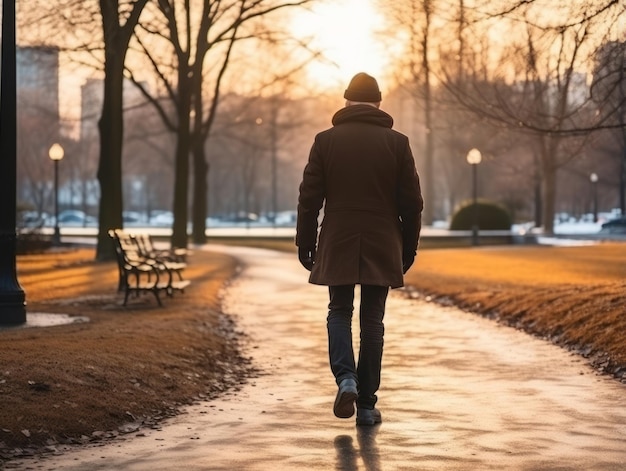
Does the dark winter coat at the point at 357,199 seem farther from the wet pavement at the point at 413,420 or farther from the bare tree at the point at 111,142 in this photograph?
the bare tree at the point at 111,142

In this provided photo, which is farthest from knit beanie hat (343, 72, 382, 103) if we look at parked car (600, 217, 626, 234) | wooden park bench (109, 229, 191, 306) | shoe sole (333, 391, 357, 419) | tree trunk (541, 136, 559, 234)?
parked car (600, 217, 626, 234)

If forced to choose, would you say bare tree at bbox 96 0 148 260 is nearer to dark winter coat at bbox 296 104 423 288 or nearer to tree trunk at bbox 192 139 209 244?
tree trunk at bbox 192 139 209 244

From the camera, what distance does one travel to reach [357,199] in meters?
8.16

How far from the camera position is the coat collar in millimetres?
8250

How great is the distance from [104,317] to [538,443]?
391 inches

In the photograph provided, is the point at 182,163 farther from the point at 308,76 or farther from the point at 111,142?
the point at 111,142

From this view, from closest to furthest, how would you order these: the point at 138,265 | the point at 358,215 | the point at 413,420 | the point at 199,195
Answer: the point at 358,215
the point at 413,420
the point at 138,265
the point at 199,195

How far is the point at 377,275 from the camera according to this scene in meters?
8.13

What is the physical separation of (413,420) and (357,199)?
1664mm

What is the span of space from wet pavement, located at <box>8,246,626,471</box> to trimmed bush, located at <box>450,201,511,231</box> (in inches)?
1554

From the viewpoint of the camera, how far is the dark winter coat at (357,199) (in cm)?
812

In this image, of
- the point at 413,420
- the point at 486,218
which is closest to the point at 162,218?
the point at 486,218

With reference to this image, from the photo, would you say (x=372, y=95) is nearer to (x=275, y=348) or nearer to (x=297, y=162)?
(x=275, y=348)

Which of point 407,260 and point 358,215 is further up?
point 358,215
